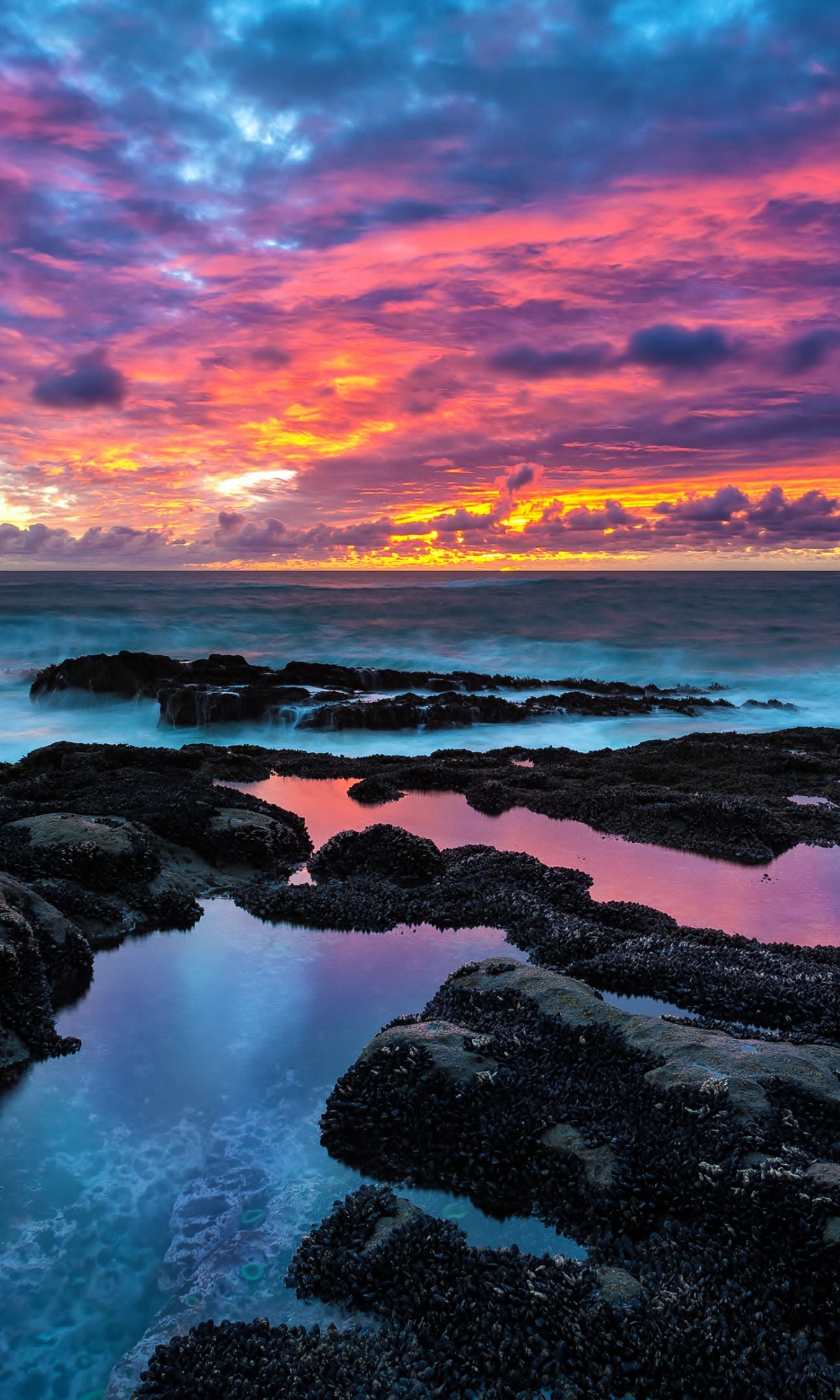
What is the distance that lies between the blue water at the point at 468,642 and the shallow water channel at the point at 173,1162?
15014 mm

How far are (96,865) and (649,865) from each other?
6.76m

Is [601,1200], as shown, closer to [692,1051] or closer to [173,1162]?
Answer: [692,1051]

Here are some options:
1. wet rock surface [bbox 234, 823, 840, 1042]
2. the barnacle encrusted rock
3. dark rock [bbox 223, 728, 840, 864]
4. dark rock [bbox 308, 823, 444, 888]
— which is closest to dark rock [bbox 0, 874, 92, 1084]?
wet rock surface [bbox 234, 823, 840, 1042]

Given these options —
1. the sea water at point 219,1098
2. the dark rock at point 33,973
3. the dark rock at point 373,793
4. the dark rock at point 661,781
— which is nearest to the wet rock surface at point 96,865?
the dark rock at point 33,973

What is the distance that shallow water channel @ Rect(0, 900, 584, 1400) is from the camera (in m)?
3.83

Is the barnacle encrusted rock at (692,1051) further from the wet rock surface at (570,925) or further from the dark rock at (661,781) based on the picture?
the dark rock at (661,781)

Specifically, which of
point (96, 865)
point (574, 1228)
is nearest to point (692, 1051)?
point (574, 1228)

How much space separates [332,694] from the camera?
84.8ft

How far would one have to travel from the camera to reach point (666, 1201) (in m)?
4.38

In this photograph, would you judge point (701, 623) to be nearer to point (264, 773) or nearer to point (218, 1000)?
point (264, 773)

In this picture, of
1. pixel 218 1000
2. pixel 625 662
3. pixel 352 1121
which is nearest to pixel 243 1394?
pixel 352 1121

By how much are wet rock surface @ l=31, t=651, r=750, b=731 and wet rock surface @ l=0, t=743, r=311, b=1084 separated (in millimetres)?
10974

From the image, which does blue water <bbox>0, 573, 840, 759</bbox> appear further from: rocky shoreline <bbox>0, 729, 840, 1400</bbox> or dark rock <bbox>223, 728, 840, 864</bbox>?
rocky shoreline <bbox>0, 729, 840, 1400</bbox>

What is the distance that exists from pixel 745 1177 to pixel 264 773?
Answer: 13018mm
